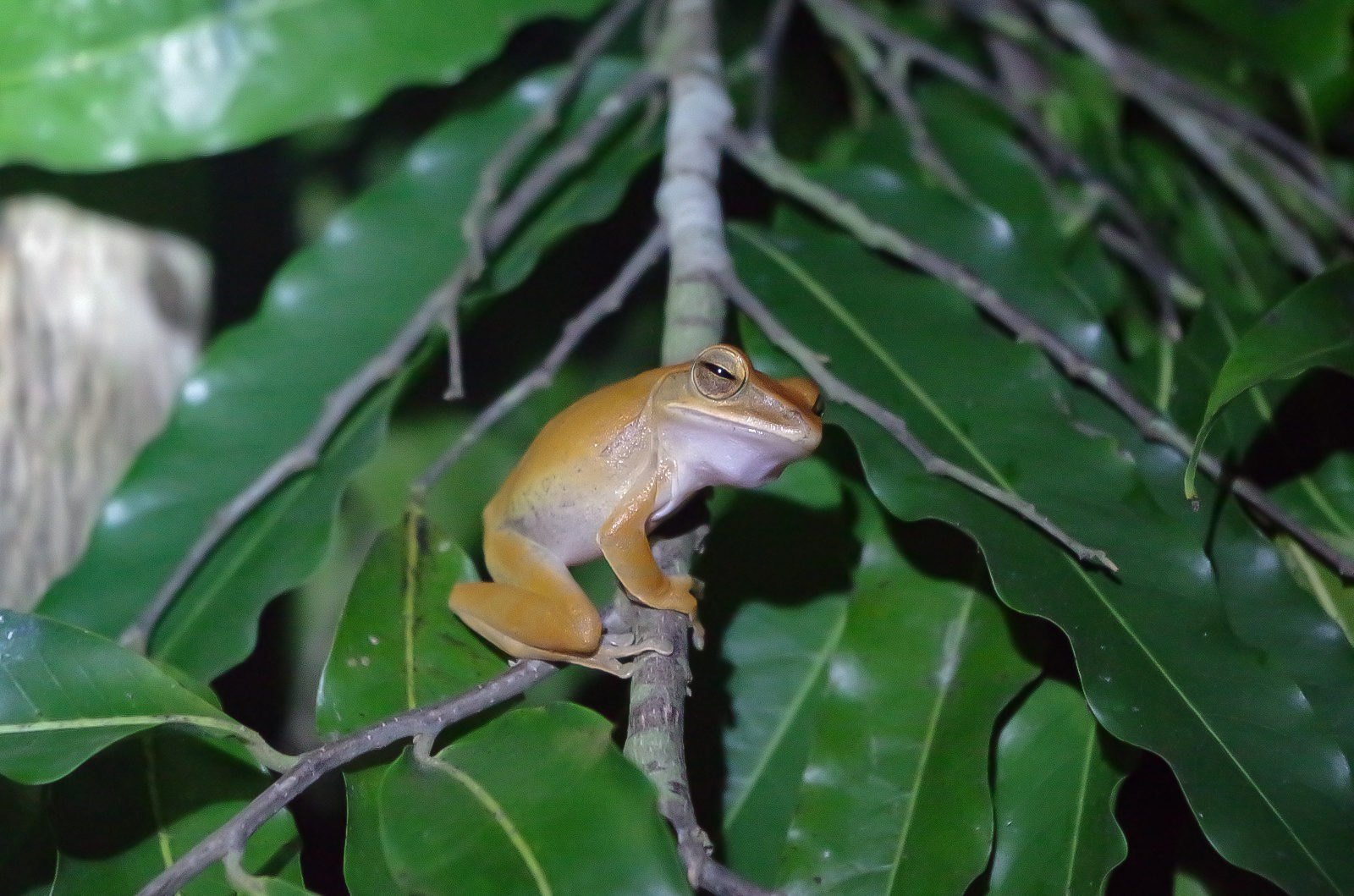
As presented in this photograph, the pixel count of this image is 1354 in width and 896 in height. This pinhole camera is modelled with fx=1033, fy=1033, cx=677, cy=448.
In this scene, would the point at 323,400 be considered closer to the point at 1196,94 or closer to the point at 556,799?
the point at 556,799

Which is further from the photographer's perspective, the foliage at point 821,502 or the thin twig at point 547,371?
the thin twig at point 547,371

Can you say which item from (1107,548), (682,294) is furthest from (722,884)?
(682,294)

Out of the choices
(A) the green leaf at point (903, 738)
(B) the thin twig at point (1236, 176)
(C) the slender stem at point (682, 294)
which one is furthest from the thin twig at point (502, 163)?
(B) the thin twig at point (1236, 176)

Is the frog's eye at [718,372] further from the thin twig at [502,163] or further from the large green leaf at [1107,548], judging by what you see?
the thin twig at [502,163]

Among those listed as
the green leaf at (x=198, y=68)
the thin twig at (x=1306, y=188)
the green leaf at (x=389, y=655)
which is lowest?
the green leaf at (x=389, y=655)

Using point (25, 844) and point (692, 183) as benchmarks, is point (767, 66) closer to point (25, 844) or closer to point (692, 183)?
point (692, 183)
